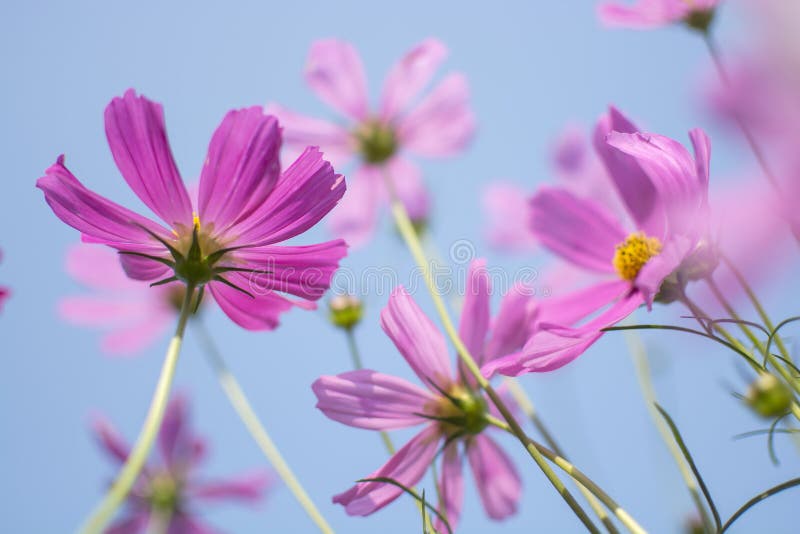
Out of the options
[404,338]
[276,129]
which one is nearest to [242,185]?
[276,129]

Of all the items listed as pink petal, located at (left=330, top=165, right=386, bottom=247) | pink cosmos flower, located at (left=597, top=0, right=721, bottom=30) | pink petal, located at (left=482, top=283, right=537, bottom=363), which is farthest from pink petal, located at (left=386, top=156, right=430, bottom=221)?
pink petal, located at (left=482, top=283, right=537, bottom=363)

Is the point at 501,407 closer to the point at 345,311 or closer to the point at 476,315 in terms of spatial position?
the point at 476,315

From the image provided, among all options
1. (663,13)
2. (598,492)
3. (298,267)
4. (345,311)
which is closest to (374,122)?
(345,311)

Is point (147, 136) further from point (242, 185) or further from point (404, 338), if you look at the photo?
point (404, 338)

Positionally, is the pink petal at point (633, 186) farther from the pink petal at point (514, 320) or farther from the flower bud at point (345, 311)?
the flower bud at point (345, 311)

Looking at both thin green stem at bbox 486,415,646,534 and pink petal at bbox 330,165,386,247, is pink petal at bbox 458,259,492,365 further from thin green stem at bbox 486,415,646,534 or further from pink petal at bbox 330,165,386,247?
pink petal at bbox 330,165,386,247
